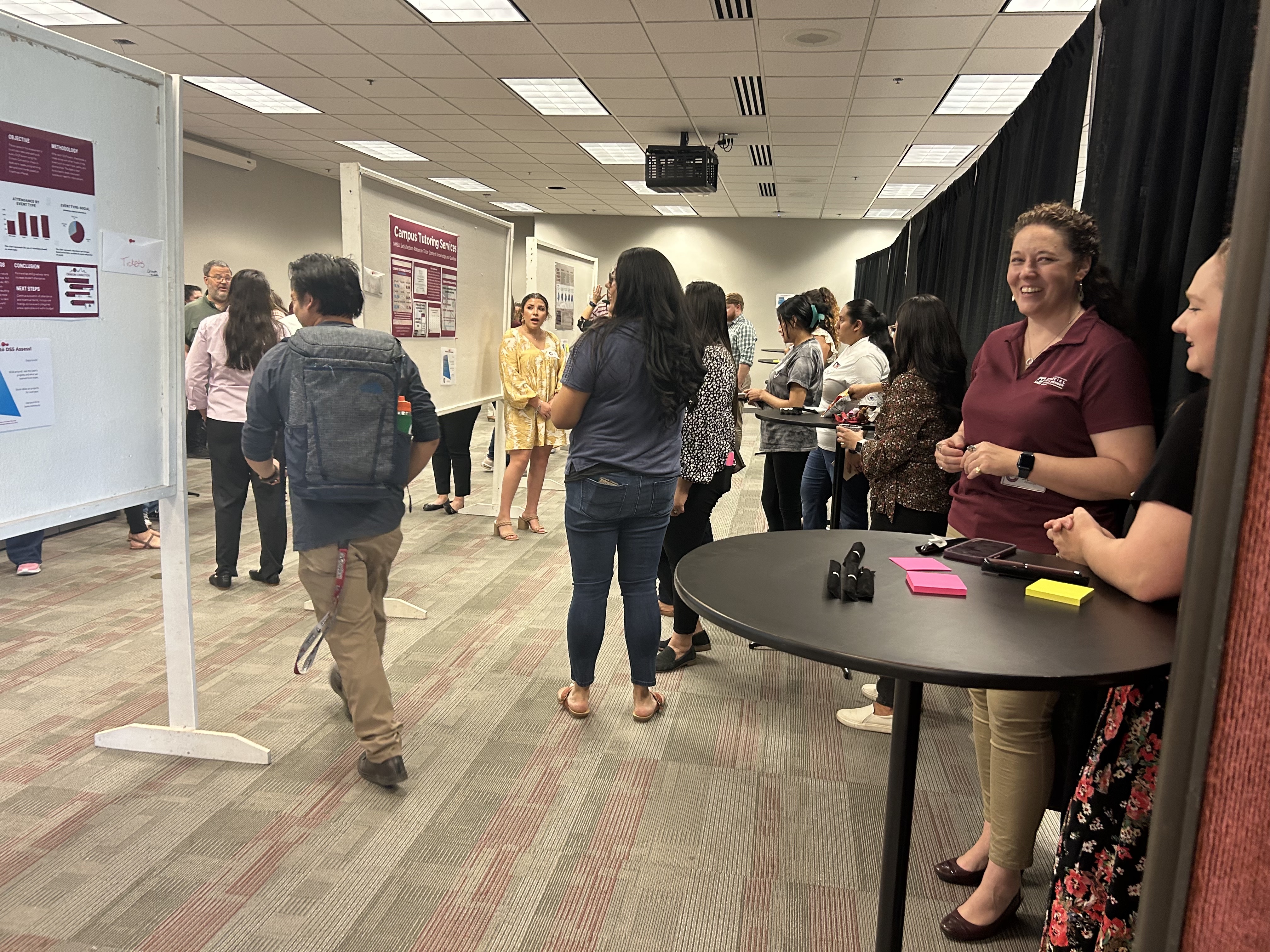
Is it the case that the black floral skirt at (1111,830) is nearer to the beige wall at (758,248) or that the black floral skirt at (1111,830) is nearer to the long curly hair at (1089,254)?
the long curly hair at (1089,254)

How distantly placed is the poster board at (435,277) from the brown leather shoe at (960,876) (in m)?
2.54

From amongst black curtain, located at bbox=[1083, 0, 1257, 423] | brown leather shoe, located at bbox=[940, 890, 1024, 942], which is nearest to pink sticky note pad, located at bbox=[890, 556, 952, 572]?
black curtain, located at bbox=[1083, 0, 1257, 423]

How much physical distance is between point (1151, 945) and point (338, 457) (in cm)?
192

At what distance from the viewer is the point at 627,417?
2.36m

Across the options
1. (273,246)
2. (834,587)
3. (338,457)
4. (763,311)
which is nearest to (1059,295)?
(834,587)

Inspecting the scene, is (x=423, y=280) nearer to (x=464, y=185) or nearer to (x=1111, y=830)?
(x=1111, y=830)

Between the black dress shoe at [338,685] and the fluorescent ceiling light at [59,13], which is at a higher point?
the fluorescent ceiling light at [59,13]

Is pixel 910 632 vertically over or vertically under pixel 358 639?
over

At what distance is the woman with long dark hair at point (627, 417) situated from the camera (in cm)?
233

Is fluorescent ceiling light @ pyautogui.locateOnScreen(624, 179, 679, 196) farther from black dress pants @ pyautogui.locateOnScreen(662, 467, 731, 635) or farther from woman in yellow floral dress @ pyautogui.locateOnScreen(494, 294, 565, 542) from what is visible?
black dress pants @ pyautogui.locateOnScreen(662, 467, 731, 635)

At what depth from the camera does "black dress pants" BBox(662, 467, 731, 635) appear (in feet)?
9.86

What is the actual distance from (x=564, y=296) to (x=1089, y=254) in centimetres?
494

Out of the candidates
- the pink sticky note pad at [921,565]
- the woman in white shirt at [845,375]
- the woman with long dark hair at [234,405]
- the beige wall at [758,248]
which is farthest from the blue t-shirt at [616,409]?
the beige wall at [758,248]

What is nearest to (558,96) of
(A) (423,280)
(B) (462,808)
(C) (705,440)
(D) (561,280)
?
(D) (561,280)
